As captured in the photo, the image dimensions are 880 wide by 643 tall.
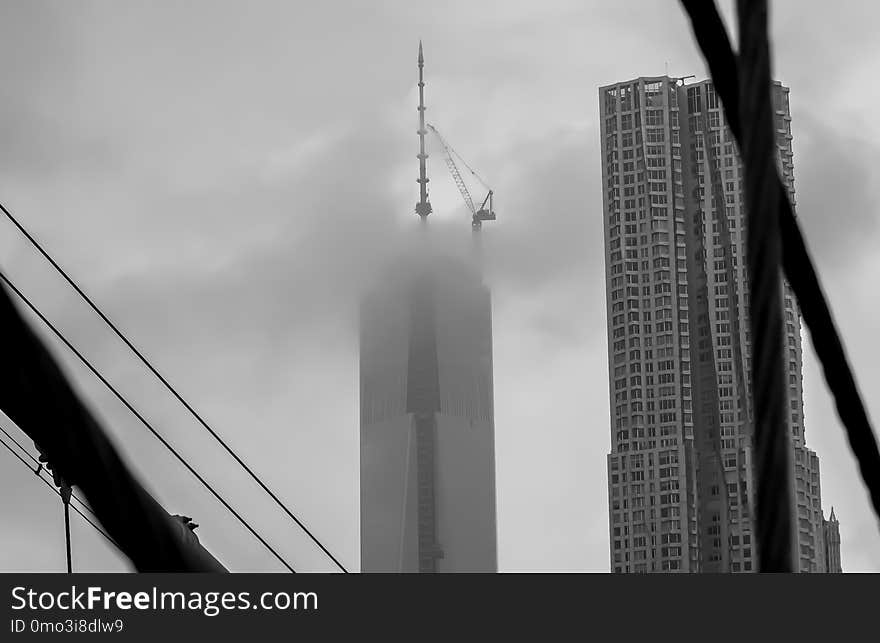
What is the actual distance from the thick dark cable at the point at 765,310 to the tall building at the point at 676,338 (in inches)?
6917

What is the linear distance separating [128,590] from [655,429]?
18449cm

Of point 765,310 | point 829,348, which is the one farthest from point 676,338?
point 765,310

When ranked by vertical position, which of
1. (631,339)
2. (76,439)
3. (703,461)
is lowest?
(76,439)

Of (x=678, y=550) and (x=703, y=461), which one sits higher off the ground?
(x=703, y=461)

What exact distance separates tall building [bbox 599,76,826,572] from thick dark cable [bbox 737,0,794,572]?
17568cm

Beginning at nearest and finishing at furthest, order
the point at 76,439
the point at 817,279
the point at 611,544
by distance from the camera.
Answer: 1. the point at 76,439
2. the point at 817,279
3. the point at 611,544

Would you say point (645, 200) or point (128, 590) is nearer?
point (128, 590)

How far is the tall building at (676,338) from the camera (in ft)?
581

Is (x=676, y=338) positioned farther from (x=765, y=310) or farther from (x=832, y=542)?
(x=765, y=310)

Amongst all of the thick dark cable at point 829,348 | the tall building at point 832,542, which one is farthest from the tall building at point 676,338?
the thick dark cable at point 829,348

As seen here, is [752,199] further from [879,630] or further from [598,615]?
[879,630]

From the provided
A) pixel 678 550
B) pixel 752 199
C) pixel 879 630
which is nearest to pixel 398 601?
pixel 879 630

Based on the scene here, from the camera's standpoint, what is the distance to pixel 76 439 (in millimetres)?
1960

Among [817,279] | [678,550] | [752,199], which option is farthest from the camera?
[678,550]
